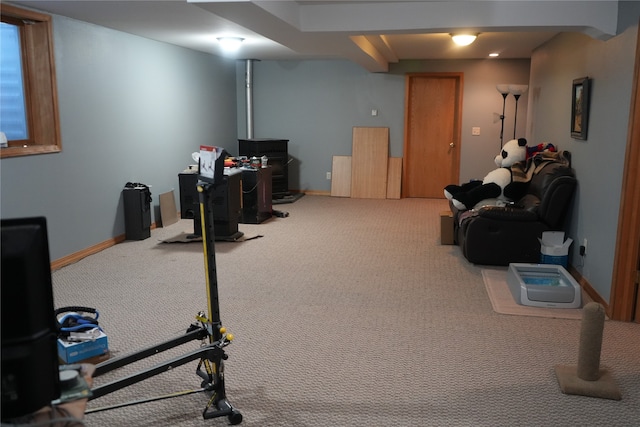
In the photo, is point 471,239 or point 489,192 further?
point 489,192

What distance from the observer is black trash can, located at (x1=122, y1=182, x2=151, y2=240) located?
5.82 meters

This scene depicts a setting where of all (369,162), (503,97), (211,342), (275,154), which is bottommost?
(211,342)

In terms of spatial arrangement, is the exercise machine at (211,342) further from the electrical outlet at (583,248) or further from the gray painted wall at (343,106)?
the gray painted wall at (343,106)

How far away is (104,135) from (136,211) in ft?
2.80

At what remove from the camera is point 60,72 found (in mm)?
4848

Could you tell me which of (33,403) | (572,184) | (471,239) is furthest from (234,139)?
(33,403)

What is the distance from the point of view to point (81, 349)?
9.46ft

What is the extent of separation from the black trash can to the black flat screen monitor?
4.70m

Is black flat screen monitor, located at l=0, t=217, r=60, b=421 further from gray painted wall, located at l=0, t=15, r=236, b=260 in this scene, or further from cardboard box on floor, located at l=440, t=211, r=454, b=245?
cardboard box on floor, located at l=440, t=211, r=454, b=245

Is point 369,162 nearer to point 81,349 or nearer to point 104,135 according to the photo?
point 104,135

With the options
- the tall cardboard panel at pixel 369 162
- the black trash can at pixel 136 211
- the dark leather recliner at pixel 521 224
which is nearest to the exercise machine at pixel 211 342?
the dark leather recliner at pixel 521 224

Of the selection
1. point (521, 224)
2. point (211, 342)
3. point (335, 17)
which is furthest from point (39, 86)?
point (521, 224)

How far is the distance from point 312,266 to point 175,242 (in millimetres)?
1642

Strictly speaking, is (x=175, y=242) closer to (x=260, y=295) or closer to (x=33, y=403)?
(x=260, y=295)
